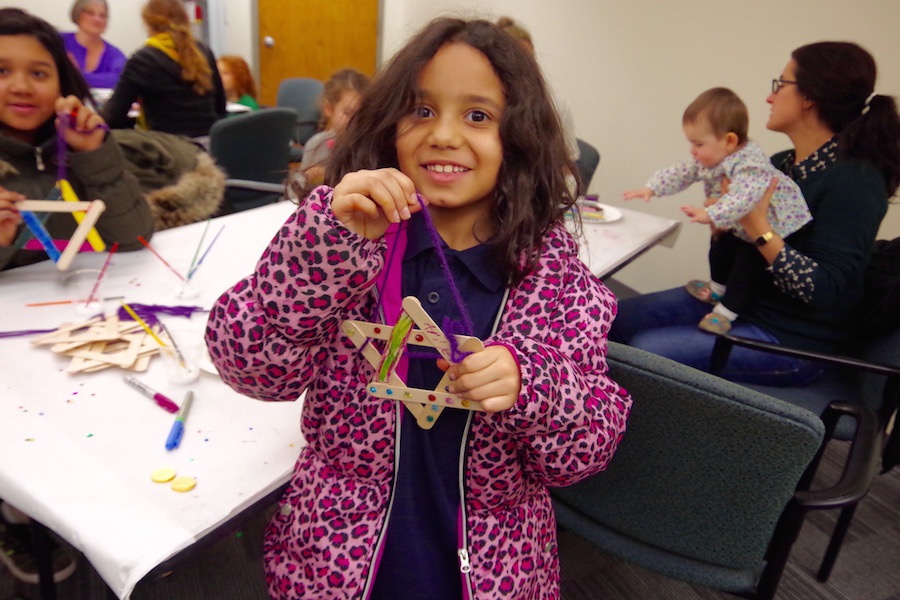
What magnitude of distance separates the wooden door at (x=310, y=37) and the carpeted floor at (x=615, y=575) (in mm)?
4450

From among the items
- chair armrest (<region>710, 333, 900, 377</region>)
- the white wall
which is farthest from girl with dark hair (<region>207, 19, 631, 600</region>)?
the white wall

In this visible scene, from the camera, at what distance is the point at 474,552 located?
0.83 metres

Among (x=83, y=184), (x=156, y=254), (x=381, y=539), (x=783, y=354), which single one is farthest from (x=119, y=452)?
(x=783, y=354)

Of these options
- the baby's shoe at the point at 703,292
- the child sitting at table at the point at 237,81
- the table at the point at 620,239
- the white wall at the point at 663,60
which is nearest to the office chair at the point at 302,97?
the child sitting at table at the point at 237,81

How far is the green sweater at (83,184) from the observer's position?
130 cm

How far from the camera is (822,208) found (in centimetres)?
152

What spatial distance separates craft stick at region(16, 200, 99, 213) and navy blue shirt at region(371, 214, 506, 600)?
774 millimetres

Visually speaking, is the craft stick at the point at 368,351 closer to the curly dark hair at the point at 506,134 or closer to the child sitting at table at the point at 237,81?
the curly dark hair at the point at 506,134

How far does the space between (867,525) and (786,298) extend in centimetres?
90

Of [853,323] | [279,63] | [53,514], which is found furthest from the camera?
[279,63]

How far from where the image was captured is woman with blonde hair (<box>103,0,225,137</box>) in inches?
108

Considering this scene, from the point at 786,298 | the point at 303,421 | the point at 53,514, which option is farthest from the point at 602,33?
the point at 53,514

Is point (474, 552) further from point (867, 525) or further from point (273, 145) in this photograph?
point (273, 145)

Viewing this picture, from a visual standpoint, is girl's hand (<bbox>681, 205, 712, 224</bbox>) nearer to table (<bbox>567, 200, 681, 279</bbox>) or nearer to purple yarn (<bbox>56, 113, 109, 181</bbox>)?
table (<bbox>567, 200, 681, 279</bbox>)
